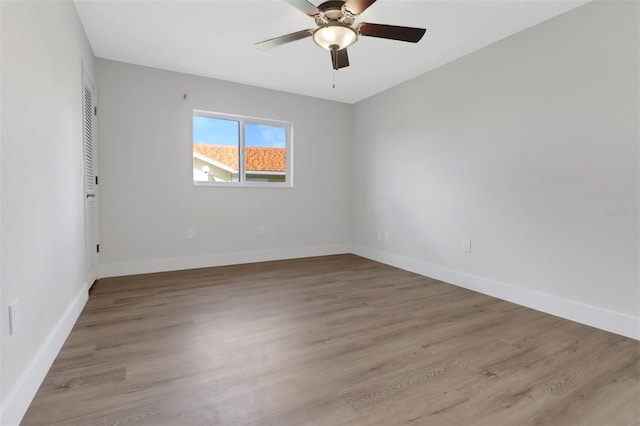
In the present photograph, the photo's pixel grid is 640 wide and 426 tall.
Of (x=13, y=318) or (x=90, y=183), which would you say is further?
(x=90, y=183)

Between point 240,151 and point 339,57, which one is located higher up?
point 339,57

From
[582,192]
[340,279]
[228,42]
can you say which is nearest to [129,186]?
[228,42]

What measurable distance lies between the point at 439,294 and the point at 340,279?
1046mm

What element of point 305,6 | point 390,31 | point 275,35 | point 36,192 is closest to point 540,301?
point 390,31

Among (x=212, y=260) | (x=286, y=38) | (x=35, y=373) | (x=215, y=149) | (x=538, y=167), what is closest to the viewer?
(x=35, y=373)

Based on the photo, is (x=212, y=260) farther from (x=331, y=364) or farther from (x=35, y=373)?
(x=331, y=364)

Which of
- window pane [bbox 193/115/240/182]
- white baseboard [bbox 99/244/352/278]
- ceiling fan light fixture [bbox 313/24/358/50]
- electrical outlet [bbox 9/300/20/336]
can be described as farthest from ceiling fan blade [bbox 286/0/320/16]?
white baseboard [bbox 99/244/352/278]

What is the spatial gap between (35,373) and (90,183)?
7.08 ft

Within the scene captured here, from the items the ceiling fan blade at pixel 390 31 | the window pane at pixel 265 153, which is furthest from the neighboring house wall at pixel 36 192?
the window pane at pixel 265 153

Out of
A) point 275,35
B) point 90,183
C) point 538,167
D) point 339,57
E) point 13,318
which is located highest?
point 275,35

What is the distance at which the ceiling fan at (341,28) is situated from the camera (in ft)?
6.49

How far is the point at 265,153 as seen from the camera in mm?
4477

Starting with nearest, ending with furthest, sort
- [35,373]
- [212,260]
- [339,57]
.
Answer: [35,373], [339,57], [212,260]

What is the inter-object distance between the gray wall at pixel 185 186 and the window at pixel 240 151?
13 centimetres
